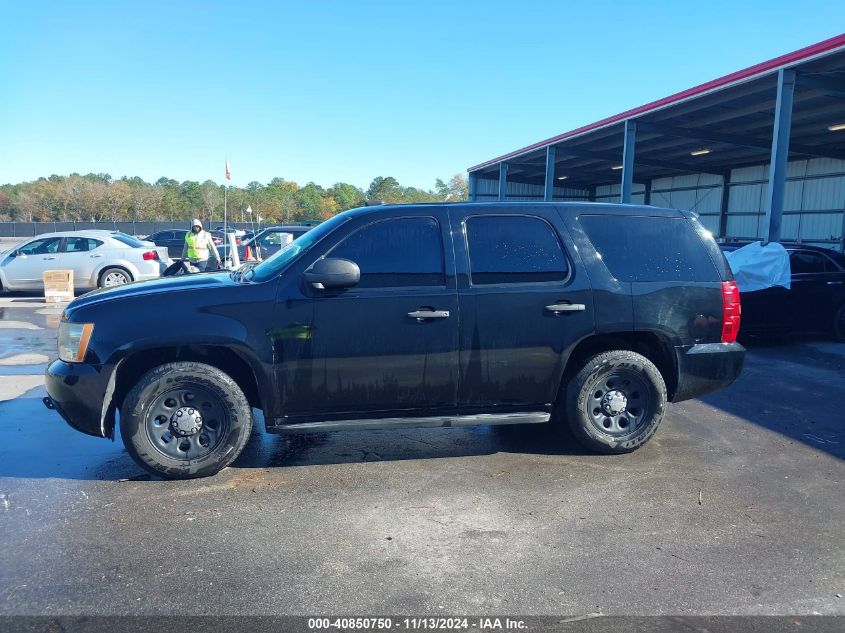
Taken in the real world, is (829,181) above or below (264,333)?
above

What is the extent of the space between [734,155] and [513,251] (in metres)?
23.5

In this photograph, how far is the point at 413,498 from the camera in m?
4.24

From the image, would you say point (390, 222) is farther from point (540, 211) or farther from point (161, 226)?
point (161, 226)

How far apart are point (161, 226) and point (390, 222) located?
51567 mm

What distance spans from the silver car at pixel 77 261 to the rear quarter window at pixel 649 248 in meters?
12.3

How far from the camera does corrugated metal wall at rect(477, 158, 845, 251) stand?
2319 cm

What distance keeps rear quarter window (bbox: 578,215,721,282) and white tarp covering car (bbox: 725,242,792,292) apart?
16.9 feet

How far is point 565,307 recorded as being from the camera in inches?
185

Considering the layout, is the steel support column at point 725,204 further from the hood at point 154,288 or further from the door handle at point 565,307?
the hood at point 154,288

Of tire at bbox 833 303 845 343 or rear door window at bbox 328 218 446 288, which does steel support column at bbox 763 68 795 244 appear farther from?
rear door window at bbox 328 218 446 288

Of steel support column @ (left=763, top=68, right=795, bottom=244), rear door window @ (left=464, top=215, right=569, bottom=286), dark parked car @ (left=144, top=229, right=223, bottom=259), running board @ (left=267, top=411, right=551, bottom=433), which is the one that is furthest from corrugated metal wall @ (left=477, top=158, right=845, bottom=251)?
running board @ (left=267, top=411, right=551, bottom=433)

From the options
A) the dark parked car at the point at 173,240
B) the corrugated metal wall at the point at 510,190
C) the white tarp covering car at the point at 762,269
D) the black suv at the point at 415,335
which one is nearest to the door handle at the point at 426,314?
the black suv at the point at 415,335

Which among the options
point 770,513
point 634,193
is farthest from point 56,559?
point 634,193

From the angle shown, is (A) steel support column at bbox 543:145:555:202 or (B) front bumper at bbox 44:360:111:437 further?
(A) steel support column at bbox 543:145:555:202
